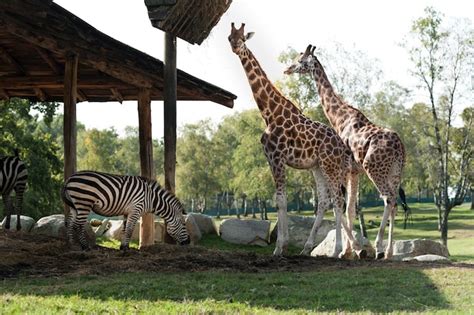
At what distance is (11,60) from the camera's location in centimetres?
1467

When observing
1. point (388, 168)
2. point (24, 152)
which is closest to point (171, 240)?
point (388, 168)

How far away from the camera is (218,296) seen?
825cm

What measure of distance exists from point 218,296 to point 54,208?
2490cm

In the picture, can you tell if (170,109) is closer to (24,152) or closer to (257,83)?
(257,83)

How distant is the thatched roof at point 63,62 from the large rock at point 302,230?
29.9 feet

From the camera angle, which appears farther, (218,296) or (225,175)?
(225,175)

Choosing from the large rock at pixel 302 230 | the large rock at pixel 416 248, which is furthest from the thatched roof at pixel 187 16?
the large rock at pixel 302 230

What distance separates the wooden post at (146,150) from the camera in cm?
1419

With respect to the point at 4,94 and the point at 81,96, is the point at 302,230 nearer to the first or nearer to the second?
the point at 81,96

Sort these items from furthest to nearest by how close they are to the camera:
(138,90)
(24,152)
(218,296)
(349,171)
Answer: (24,152) < (138,90) < (349,171) < (218,296)

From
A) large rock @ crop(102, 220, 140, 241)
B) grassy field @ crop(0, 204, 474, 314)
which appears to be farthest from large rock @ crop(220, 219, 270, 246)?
grassy field @ crop(0, 204, 474, 314)

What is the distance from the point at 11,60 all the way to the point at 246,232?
11.9m

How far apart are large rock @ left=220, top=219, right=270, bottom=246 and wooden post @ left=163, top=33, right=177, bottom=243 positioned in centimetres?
1091

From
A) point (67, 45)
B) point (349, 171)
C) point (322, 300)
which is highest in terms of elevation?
point (67, 45)
